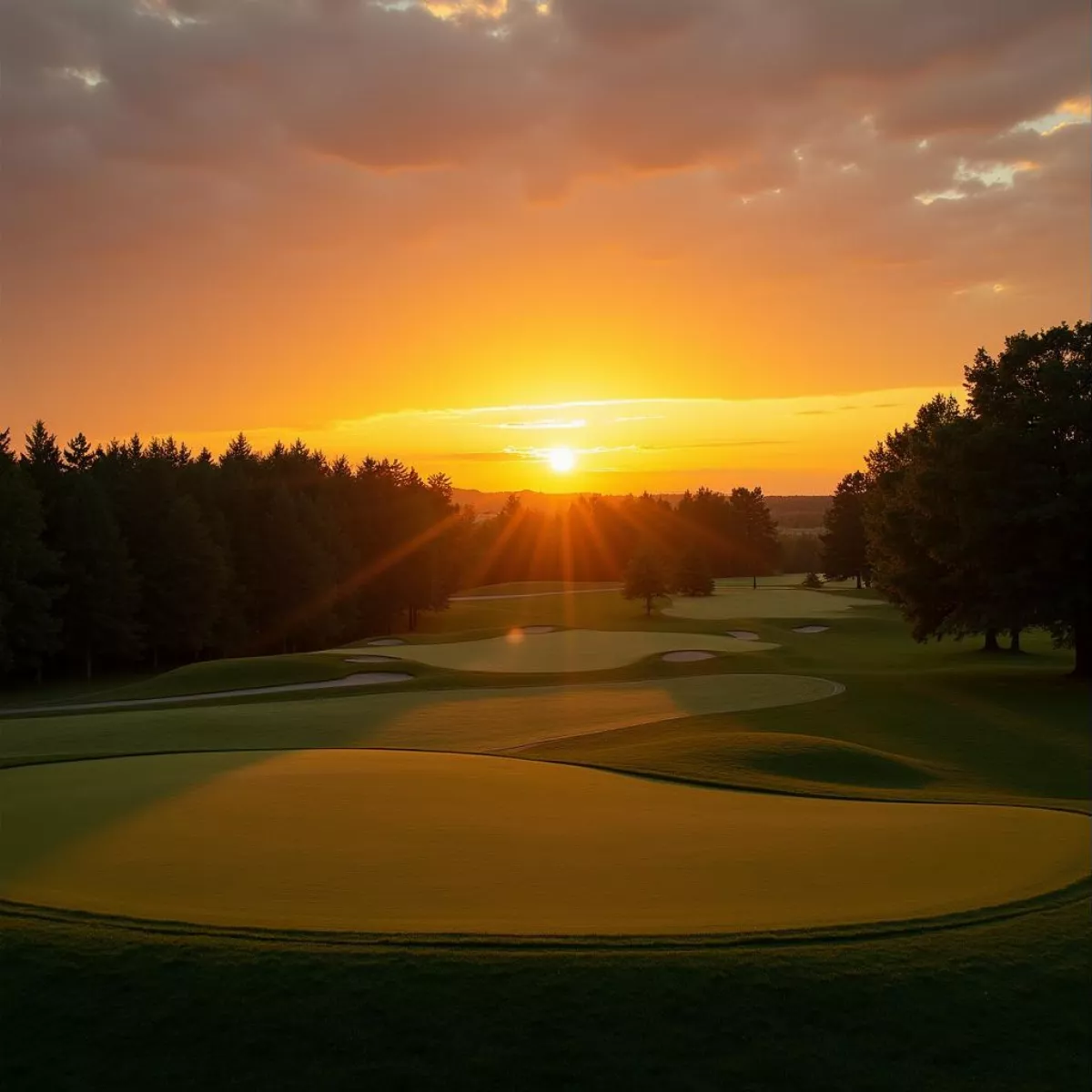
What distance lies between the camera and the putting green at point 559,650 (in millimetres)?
36438

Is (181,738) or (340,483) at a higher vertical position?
(340,483)

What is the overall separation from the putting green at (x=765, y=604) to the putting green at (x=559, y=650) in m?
11.9

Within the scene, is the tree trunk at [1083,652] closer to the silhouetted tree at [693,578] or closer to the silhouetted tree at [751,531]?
the silhouetted tree at [693,578]

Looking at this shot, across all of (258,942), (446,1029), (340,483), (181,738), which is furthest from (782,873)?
(340,483)

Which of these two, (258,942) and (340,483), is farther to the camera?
(340,483)

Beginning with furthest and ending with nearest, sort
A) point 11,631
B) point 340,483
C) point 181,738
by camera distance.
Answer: point 340,483 → point 11,631 → point 181,738

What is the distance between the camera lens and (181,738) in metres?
20.4

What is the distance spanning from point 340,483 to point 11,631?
33746 millimetres

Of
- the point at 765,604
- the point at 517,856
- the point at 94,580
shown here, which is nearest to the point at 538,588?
the point at 765,604

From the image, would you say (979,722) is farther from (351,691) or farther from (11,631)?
(11,631)

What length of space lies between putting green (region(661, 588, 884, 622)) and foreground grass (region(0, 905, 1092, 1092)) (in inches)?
1892

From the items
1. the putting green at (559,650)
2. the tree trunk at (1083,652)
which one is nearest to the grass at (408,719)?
the putting green at (559,650)

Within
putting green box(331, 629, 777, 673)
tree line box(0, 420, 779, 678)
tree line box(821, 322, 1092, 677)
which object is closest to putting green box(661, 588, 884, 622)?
tree line box(0, 420, 779, 678)

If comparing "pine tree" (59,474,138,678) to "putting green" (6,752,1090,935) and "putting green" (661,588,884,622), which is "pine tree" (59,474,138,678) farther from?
"putting green" (6,752,1090,935)
